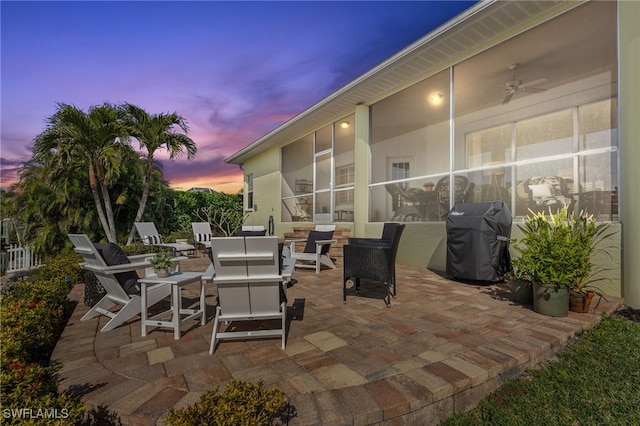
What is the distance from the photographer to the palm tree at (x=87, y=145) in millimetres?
7934

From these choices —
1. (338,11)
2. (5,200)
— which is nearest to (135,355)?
(338,11)

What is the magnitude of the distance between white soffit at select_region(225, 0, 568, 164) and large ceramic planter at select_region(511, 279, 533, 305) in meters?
3.82

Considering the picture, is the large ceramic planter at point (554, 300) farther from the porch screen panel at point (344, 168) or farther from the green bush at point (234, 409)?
the porch screen panel at point (344, 168)

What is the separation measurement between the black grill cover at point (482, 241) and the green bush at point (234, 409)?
399 centimetres

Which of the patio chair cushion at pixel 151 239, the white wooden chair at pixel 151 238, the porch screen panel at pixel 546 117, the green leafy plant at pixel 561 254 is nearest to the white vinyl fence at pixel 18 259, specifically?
the white wooden chair at pixel 151 238

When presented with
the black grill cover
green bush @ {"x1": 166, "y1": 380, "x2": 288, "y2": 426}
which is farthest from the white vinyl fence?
the black grill cover

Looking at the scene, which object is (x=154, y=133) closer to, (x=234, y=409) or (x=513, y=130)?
(x=513, y=130)

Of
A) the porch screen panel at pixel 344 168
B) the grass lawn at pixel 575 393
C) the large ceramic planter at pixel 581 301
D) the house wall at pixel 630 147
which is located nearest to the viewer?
the grass lawn at pixel 575 393

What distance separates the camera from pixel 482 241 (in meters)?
4.55

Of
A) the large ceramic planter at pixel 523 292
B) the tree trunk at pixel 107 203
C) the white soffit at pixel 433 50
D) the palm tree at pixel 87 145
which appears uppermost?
the white soffit at pixel 433 50

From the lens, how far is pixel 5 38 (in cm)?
436

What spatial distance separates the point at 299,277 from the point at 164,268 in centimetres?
277

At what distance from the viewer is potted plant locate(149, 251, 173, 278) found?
3123 millimetres

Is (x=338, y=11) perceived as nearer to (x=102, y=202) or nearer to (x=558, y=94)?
(x=558, y=94)
